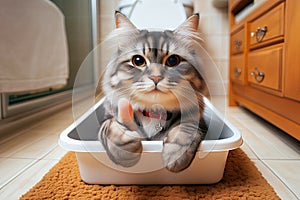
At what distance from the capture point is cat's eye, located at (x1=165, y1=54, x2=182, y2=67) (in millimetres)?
606

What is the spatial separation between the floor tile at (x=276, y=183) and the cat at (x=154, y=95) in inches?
8.9

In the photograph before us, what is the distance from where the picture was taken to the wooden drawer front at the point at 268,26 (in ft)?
3.39

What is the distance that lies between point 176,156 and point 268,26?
0.85m

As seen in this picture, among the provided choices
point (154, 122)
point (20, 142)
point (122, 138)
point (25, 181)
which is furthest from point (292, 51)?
point (20, 142)

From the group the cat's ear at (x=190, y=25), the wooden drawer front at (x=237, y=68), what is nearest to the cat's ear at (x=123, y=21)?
the cat's ear at (x=190, y=25)

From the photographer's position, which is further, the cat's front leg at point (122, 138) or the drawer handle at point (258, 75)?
the drawer handle at point (258, 75)

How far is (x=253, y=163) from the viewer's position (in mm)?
827

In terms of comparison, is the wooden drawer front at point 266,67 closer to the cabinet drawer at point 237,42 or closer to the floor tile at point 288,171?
the cabinet drawer at point 237,42

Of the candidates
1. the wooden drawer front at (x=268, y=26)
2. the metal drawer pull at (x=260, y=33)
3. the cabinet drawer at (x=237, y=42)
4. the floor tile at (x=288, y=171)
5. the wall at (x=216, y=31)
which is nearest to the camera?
the floor tile at (x=288, y=171)

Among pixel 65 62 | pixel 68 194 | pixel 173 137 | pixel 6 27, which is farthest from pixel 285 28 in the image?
pixel 65 62

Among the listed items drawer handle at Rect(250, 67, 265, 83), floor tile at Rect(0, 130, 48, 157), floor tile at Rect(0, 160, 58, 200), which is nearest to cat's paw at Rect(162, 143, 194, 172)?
floor tile at Rect(0, 160, 58, 200)

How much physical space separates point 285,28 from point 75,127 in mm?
781

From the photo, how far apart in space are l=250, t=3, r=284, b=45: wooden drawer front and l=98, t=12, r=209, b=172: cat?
0.53 meters

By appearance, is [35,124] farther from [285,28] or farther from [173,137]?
[285,28]
